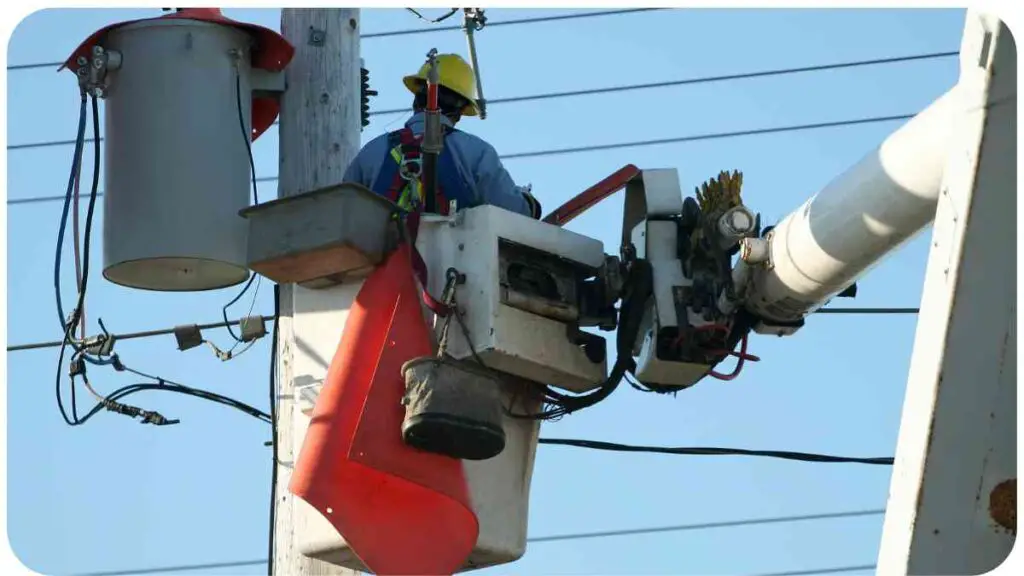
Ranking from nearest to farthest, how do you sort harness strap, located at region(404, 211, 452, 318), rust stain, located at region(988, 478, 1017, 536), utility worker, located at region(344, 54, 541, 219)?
rust stain, located at region(988, 478, 1017, 536)
harness strap, located at region(404, 211, 452, 318)
utility worker, located at region(344, 54, 541, 219)

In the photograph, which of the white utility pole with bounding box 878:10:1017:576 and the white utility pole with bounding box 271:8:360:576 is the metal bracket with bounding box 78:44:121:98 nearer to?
the white utility pole with bounding box 271:8:360:576

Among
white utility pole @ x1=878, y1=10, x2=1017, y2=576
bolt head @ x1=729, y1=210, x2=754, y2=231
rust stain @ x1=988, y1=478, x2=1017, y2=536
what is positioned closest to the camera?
white utility pole @ x1=878, y1=10, x2=1017, y2=576

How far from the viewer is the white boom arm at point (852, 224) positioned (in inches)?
221

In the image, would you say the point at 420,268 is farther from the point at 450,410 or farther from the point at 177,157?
the point at 177,157

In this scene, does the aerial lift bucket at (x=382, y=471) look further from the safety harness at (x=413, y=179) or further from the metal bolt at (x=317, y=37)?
the metal bolt at (x=317, y=37)

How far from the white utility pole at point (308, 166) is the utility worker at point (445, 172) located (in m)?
0.27

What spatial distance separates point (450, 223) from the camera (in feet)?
24.2

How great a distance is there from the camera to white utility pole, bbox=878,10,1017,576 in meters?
5.23

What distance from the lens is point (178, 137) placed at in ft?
26.8

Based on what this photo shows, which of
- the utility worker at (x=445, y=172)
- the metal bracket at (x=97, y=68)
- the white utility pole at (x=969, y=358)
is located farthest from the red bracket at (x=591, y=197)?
the white utility pole at (x=969, y=358)

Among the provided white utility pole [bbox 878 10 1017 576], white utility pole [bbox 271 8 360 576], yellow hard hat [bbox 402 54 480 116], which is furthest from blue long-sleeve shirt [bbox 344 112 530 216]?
white utility pole [bbox 878 10 1017 576]

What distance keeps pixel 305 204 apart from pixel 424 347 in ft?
1.97

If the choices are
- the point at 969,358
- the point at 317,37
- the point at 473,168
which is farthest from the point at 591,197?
the point at 969,358

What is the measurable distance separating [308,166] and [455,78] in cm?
65
